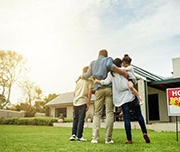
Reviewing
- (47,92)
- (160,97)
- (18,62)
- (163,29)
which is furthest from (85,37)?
(47,92)

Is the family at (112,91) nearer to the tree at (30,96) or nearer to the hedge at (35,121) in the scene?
the hedge at (35,121)

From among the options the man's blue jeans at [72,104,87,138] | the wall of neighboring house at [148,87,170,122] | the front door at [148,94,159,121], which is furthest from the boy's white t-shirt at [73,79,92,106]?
the front door at [148,94,159,121]

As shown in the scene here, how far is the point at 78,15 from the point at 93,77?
22.6 feet

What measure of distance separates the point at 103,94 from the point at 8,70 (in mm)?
31793

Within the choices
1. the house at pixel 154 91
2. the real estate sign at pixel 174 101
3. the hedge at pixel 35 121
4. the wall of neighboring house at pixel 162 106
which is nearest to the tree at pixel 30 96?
the hedge at pixel 35 121

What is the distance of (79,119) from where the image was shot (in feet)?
18.1

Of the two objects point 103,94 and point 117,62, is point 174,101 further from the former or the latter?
point 103,94

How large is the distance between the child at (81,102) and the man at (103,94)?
48 centimetres

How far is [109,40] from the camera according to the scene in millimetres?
13969

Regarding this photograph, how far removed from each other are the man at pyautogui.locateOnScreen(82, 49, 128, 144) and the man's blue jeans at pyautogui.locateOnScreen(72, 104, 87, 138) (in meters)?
0.51

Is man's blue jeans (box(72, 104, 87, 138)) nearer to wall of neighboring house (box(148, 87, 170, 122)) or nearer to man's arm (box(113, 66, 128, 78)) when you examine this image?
man's arm (box(113, 66, 128, 78))

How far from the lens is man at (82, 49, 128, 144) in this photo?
4824 mm

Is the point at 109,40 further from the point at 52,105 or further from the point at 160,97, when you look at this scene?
the point at 52,105

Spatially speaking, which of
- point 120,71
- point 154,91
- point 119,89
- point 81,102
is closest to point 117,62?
point 120,71
